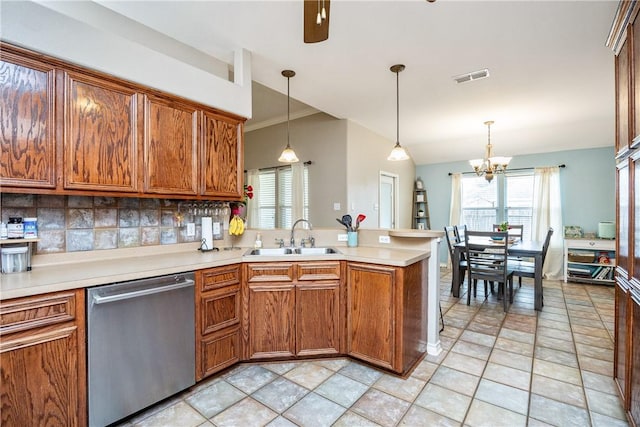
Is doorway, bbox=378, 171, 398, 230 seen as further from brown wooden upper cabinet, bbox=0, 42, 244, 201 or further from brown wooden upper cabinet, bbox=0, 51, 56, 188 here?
brown wooden upper cabinet, bbox=0, 51, 56, 188

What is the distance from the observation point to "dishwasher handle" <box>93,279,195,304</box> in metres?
1.56

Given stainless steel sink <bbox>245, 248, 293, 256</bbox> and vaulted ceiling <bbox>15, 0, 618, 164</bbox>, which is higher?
vaulted ceiling <bbox>15, 0, 618, 164</bbox>

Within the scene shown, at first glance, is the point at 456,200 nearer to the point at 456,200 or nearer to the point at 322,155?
the point at 456,200

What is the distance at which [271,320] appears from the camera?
232cm

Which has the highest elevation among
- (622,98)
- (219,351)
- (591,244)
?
(622,98)

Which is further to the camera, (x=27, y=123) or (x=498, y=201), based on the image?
(x=498, y=201)

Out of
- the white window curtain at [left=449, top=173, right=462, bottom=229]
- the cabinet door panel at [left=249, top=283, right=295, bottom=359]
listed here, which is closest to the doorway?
the white window curtain at [left=449, top=173, right=462, bottom=229]

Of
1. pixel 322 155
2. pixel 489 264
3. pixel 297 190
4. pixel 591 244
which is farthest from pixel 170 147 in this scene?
pixel 591 244

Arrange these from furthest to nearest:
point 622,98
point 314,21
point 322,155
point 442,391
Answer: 1. point 322,155
2. point 442,391
3. point 622,98
4. point 314,21

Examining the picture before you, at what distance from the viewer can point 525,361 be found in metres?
2.38

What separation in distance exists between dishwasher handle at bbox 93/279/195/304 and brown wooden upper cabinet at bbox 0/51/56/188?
75 cm

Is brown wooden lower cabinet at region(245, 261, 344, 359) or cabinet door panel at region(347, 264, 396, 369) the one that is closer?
cabinet door panel at region(347, 264, 396, 369)

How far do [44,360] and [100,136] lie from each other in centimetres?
129

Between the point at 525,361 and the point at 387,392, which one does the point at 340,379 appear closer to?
the point at 387,392
